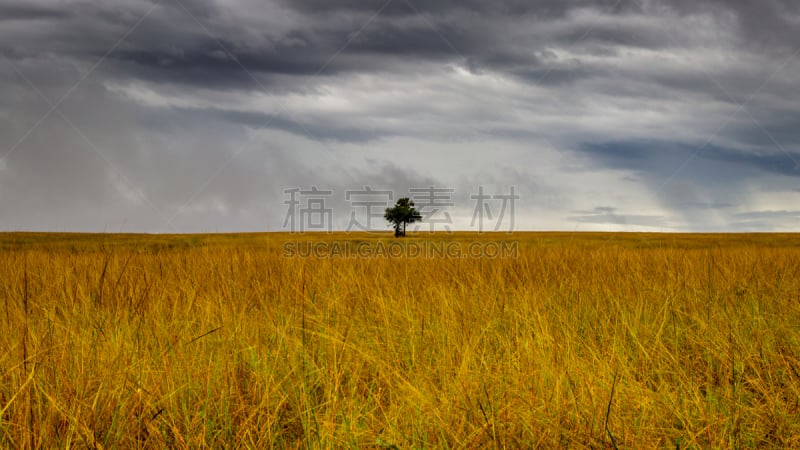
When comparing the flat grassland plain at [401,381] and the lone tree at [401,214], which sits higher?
the lone tree at [401,214]

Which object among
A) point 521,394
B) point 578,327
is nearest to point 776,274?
point 578,327

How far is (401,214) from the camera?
2152 inches

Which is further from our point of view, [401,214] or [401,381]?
[401,214]

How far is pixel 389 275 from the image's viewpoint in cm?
717

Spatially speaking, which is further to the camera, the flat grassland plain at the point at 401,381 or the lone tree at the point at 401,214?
the lone tree at the point at 401,214

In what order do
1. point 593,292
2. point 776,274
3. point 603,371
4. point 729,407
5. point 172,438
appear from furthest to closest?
point 776,274 → point 593,292 → point 603,371 → point 729,407 → point 172,438

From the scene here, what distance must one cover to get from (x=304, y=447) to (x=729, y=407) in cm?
222

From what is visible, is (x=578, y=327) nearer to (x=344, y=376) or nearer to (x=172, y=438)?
(x=344, y=376)

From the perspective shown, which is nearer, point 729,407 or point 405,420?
point 405,420

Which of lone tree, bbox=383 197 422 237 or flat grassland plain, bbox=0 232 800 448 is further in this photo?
lone tree, bbox=383 197 422 237

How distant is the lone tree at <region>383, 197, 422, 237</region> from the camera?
54719mm

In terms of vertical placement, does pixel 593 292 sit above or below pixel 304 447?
above

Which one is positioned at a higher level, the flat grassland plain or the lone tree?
the lone tree

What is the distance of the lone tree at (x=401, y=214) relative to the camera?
54719 millimetres
